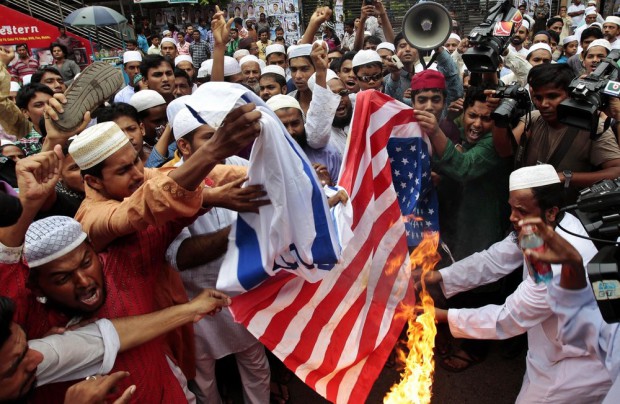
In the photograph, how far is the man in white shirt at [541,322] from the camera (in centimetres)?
251

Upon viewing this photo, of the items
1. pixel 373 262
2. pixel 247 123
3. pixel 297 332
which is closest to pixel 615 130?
pixel 373 262

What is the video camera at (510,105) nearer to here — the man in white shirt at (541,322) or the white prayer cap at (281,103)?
the man in white shirt at (541,322)

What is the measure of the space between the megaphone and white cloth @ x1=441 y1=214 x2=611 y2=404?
7.64 feet

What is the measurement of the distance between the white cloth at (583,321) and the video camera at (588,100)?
1213mm

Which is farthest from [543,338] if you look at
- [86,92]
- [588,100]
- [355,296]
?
[86,92]

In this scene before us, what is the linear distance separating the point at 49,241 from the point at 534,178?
2.42 meters

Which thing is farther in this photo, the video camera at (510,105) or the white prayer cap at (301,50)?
the white prayer cap at (301,50)

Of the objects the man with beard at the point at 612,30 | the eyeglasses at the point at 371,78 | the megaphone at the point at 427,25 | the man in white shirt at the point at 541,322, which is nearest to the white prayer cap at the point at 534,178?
the man in white shirt at the point at 541,322

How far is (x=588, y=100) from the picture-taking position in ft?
9.55

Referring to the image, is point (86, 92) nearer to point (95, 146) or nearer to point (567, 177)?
point (95, 146)

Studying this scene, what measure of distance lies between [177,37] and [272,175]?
52.0ft

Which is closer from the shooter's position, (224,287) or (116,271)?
(116,271)

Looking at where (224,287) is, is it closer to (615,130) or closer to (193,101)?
(193,101)

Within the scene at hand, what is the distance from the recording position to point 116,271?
88.4 inches
